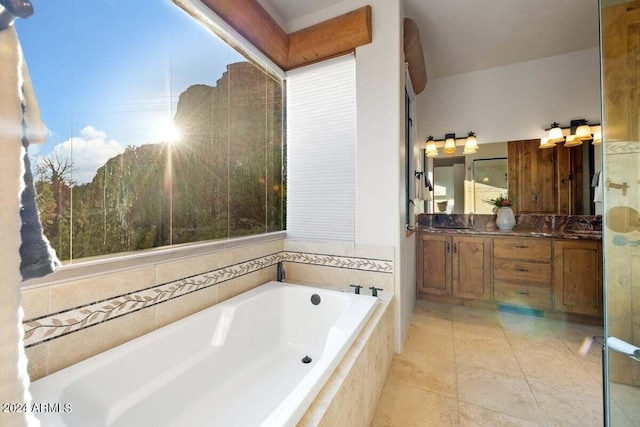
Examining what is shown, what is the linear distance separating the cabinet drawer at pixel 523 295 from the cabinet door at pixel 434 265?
0.49 m

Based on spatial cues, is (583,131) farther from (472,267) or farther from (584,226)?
(472,267)

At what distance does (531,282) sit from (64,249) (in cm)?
366

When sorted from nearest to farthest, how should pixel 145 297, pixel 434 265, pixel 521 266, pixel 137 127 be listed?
pixel 145 297 < pixel 137 127 < pixel 521 266 < pixel 434 265

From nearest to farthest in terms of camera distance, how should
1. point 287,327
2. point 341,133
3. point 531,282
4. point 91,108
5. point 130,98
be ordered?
point 91,108, point 130,98, point 287,327, point 341,133, point 531,282

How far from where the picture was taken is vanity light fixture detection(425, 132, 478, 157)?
3266 mm

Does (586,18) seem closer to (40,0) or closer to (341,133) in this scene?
(341,133)

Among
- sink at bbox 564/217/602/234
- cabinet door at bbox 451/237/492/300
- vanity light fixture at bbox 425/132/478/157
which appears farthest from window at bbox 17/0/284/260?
sink at bbox 564/217/602/234

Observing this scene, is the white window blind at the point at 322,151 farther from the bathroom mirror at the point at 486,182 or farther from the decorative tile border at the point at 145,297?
the bathroom mirror at the point at 486,182

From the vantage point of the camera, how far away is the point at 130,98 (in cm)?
133

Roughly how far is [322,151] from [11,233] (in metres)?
2.03

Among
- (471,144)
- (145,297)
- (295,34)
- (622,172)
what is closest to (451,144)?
(471,144)

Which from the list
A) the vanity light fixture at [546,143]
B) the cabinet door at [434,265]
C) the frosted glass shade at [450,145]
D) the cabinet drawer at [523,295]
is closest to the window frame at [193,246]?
the cabinet door at [434,265]

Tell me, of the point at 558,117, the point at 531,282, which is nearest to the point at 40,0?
the point at 531,282

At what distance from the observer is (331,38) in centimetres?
209
